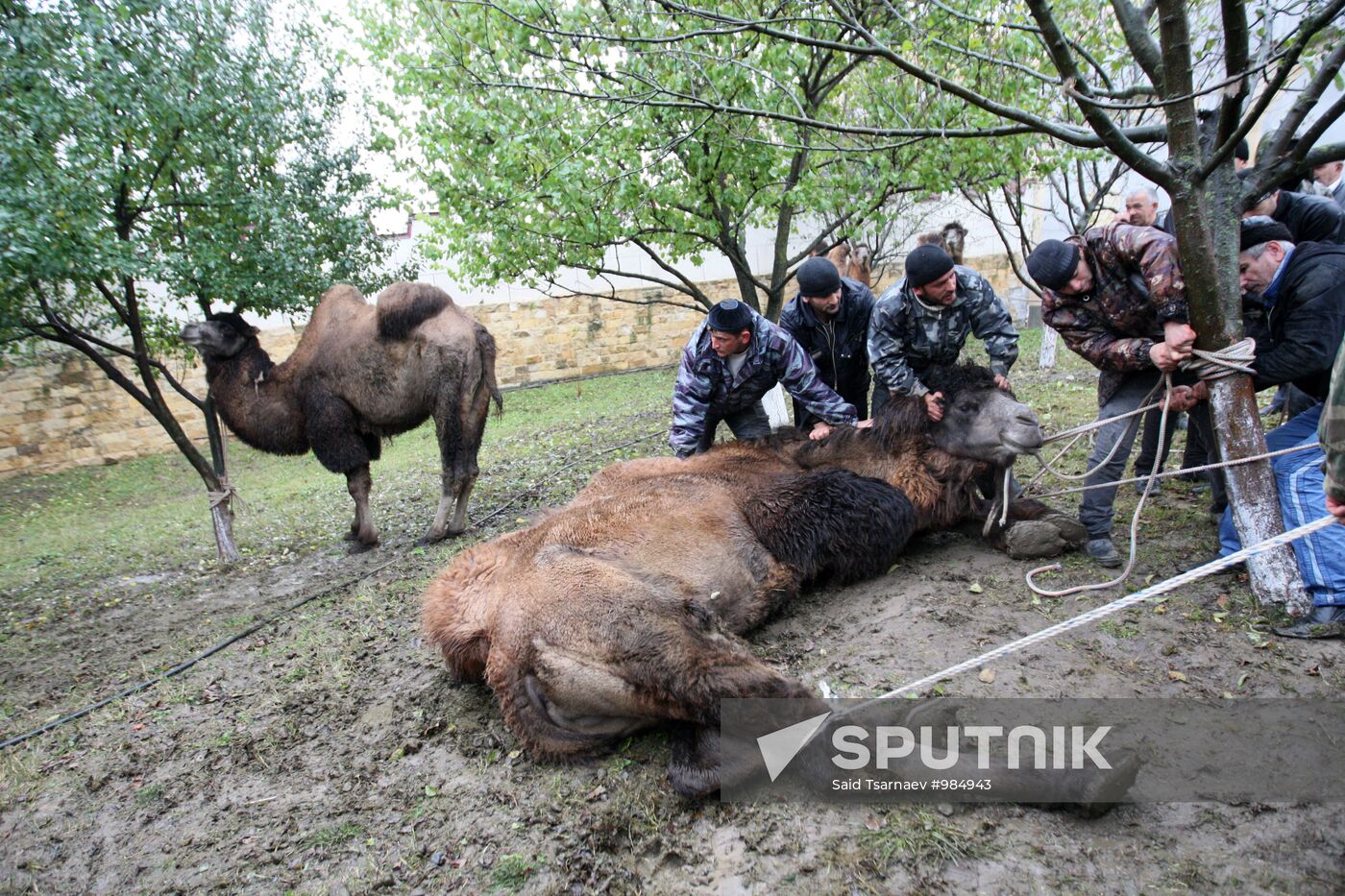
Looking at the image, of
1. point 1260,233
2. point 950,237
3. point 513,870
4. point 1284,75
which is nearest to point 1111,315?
point 1260,233

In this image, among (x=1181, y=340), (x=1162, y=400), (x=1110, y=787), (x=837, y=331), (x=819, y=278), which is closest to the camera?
Answer: (x=1110, y=787)

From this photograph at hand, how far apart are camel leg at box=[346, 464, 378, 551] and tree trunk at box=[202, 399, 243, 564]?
110 centimetres

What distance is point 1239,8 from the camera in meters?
2.95

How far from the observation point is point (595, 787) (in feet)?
10.2

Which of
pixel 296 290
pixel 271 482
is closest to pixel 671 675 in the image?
pixel 296 290

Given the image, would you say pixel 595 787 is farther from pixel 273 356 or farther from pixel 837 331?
pixel 273 356

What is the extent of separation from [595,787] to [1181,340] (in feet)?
10.9

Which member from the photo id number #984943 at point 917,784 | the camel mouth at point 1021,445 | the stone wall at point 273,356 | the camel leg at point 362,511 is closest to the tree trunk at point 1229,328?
the camel mouth at point 1021,445

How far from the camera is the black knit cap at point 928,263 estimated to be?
4637 mm

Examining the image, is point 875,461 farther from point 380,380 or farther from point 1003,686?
point 380,380

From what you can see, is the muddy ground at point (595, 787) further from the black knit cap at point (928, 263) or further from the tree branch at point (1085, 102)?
the tree branch at point (1085, 102)

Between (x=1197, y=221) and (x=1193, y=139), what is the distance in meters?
0.36

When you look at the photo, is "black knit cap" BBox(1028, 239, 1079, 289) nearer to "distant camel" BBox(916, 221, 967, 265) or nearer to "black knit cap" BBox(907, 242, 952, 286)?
"black knit cap" BBox(907, 242, 952, 286)

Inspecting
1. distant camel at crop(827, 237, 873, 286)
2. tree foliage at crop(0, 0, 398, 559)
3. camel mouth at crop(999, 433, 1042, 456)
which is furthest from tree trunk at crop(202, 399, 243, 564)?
distant camel at crop(827, 237, 873, 286)
